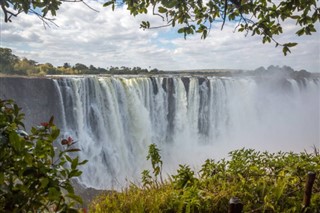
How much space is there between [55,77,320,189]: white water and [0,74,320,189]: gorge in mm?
57

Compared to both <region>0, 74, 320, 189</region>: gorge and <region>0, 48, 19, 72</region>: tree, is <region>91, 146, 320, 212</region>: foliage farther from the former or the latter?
<region>0, 48, 19, 72</region>: tree

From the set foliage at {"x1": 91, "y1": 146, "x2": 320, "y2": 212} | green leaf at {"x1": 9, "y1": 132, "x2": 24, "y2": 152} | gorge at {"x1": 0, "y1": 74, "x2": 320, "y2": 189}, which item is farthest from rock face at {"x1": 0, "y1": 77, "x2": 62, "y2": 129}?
green leaf at {"x1": 9, "y1": 132, "x2": 24, "y2": 152}

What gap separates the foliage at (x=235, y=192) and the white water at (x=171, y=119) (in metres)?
8.94

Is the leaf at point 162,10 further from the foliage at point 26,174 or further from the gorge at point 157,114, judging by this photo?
the gorge at point 157,114

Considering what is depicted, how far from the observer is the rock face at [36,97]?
1761 centimetres

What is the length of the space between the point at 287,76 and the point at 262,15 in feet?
128

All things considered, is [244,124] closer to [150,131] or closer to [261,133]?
Result: [261,133]

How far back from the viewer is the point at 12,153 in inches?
55.2

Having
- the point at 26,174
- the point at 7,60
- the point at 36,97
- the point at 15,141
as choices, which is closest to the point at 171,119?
the point at 36,97

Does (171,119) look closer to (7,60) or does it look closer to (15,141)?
(7,60)

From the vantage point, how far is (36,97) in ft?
59.9

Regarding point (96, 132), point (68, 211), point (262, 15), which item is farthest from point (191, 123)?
point (68, 211)

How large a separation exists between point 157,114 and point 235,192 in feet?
71.0

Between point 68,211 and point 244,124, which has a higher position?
point 68,211
